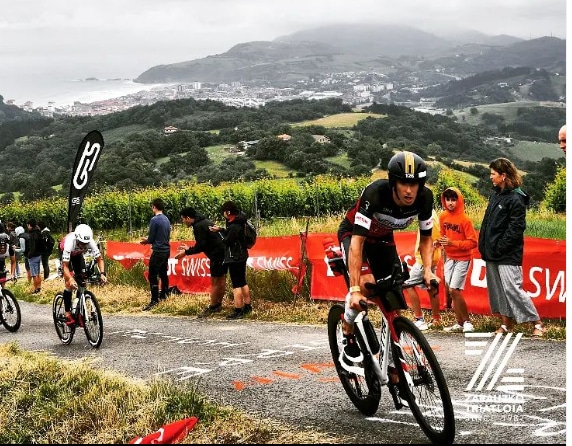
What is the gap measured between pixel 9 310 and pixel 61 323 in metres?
2.84

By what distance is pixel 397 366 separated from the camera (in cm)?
538

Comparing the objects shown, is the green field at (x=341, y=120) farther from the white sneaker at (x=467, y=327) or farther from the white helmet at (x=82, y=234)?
the white sneaker at (x=467, y=327)

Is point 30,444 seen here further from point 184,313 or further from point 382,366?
point 184,313

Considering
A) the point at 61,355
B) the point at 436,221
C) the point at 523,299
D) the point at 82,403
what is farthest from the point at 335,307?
the point at 61,355

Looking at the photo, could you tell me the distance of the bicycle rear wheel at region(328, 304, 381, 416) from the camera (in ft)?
19.0

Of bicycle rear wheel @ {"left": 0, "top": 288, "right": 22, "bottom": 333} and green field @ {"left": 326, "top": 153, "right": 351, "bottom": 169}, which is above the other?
bicycle rear wheel @ {"left": 0, "top": 288, "right": 22, "bottom": 333}

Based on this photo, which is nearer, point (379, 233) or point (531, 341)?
point (379, 233)

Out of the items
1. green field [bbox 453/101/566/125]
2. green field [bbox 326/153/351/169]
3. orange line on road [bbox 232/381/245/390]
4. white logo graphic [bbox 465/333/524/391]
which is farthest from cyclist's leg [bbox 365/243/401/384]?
green field [bbox 453/101/566/125]

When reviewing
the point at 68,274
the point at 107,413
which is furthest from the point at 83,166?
the point at 107,413

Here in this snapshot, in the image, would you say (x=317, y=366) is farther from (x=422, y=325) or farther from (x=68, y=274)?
(x=68, y=274)

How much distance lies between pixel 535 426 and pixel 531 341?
11.9ft

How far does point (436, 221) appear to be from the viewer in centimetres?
1080

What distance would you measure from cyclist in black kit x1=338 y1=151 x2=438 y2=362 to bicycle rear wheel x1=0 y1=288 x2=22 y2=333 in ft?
30.6

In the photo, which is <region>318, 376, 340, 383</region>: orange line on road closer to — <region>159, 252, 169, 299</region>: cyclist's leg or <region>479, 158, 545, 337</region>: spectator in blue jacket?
<region>479, 158, 545, 337</region>: spectator in blue jacket
